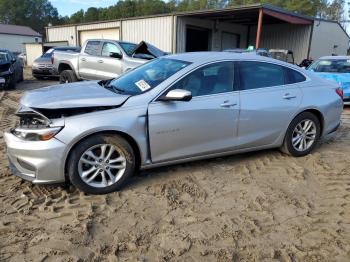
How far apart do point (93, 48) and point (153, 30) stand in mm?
12639

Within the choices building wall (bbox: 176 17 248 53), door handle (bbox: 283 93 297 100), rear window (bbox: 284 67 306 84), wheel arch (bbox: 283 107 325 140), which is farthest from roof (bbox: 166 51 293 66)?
building wall (bbox: 176 17 248 53)

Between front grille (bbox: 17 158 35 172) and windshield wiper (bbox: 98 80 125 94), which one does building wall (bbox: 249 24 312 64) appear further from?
front grille (bbox: 17 158 35 172)

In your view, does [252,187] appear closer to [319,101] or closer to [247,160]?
[247,160]

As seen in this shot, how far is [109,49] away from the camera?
1092 cm

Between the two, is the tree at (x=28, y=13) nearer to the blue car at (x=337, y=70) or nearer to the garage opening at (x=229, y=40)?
the garage opening at (x=229, y=40)

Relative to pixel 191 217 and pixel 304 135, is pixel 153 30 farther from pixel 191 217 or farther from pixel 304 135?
pixel 191 217

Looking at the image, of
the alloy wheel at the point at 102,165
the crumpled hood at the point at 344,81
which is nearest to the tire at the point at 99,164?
the alloy wheel at the point at 102,165

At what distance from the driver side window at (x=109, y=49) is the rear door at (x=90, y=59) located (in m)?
0.19

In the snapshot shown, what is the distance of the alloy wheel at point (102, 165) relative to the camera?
13.0ft

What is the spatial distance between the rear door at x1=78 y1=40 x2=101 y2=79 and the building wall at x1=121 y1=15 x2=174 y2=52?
1170 centimetres

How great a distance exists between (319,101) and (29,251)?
14.5 ft

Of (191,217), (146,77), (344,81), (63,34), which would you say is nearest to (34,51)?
(63,34)

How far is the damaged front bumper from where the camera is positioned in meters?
3.74

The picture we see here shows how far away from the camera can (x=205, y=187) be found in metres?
4.38
